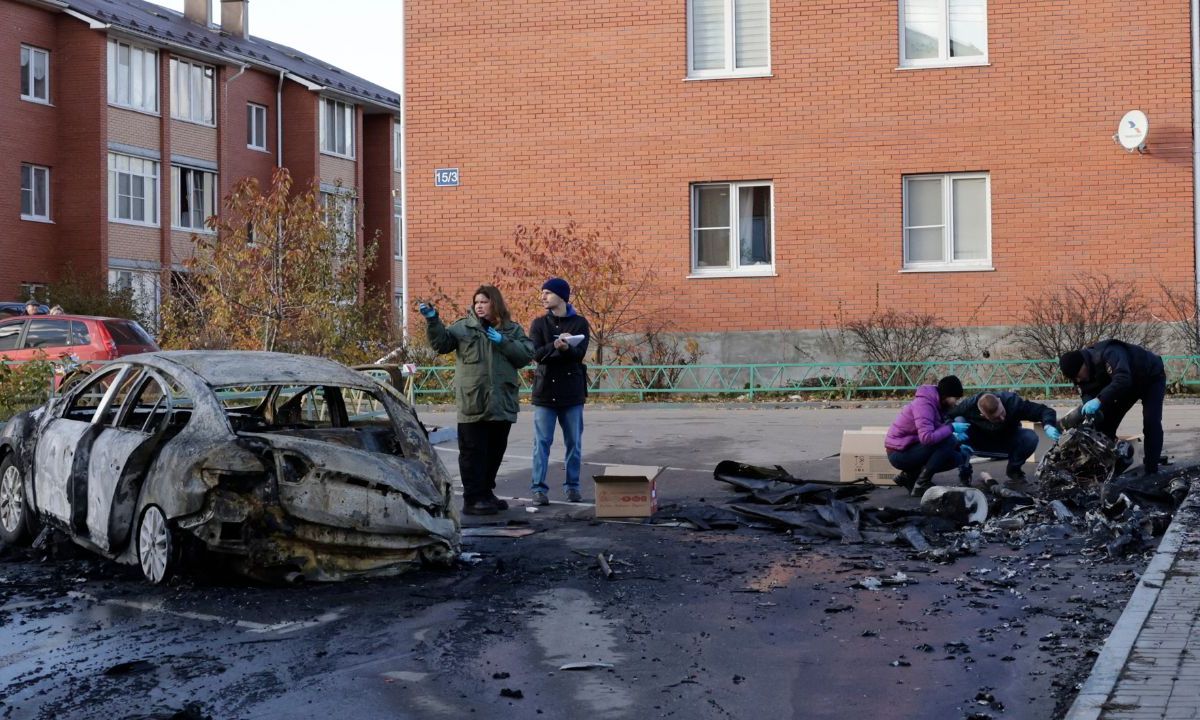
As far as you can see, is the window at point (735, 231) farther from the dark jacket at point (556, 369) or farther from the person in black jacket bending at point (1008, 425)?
the dark jacket at point (556, 369)

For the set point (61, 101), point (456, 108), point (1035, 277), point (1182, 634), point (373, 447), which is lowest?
point (1182, 634)

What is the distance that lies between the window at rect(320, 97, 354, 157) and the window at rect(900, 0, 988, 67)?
1145 inches

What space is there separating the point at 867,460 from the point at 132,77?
33441 millimetres

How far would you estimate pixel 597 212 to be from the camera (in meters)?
23.3

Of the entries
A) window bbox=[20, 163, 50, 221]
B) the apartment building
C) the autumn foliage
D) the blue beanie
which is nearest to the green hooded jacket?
the blue beanie

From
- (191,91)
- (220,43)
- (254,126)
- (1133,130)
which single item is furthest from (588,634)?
(254,126)

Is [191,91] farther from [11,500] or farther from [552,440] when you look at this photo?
[11,500]

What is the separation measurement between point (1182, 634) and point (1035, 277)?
16411 millimetres

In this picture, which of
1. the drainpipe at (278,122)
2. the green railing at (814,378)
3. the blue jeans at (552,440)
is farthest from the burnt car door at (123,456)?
the drainpipe at (278,122)

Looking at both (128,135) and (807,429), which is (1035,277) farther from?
(128,135)

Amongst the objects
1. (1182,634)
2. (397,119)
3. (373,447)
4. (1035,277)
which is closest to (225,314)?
(1035,277)

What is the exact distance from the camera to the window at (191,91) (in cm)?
4191

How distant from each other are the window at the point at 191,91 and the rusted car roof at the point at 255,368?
3525 centimetres

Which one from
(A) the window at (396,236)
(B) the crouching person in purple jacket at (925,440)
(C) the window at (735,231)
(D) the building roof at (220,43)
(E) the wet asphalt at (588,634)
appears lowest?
(E) the wet asphalt at (588,634)
